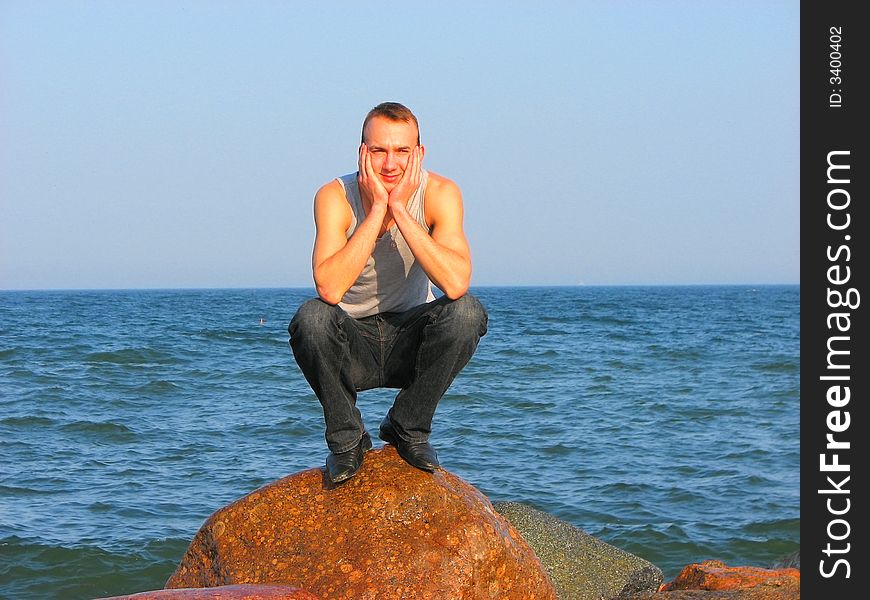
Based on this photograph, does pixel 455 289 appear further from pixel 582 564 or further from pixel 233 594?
pixel 582 564

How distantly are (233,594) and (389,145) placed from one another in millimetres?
2565

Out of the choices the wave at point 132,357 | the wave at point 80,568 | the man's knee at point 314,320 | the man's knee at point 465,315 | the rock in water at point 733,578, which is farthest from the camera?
the wave at point 132,357

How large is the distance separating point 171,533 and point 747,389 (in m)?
16.5

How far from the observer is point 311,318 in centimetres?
546

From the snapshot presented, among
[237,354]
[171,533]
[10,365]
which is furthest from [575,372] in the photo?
[171,533]

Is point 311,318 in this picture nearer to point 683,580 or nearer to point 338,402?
point 338,402

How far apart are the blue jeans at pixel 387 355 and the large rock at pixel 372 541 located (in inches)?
11.9

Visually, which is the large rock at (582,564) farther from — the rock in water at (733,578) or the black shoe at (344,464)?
the black shoe at (344,464)

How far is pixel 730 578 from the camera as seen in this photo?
7.96 m

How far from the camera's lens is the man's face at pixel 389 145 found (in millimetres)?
5672

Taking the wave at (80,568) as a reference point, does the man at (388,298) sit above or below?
above

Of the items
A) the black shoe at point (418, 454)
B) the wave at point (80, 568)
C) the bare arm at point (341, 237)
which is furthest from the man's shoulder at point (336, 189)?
the wave at point (80, 568)

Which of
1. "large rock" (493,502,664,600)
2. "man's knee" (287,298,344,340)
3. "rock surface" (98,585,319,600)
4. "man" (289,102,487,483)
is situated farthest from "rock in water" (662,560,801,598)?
"man's knee" (287,298,344,340)

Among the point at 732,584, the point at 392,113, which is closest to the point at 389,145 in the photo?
the point at 392,113
